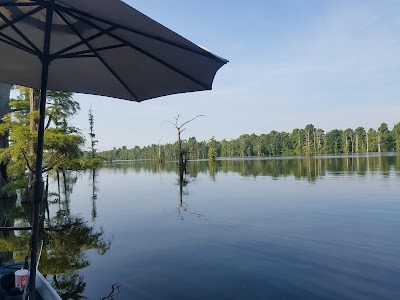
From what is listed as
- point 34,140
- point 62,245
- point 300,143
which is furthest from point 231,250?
point 300,143

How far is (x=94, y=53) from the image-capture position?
10.3ft

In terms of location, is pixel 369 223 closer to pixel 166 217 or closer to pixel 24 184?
pixel 166 217

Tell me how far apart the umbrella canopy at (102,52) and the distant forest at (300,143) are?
87093 millimetres

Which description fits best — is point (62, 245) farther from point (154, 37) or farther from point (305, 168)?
point (305, 168)

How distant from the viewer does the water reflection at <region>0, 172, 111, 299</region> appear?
19.4 ft

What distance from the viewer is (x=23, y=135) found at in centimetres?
1381

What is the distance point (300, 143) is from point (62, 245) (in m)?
103

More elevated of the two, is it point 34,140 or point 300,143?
point 300,143

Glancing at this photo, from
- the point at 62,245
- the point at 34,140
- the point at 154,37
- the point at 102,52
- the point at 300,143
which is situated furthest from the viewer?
the point at 300,143

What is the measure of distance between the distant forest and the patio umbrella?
87.1m

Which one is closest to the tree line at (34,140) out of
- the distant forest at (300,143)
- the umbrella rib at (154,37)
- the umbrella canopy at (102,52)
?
the umbrella canopy at (102,52)

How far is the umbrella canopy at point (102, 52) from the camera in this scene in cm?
202

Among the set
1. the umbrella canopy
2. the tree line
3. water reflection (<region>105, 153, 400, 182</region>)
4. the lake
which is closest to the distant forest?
water reflection (<region>105, 153, 400, 182</region>)

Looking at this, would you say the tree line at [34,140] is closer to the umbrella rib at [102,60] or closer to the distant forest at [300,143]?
the umbrella rib at [102,60]
